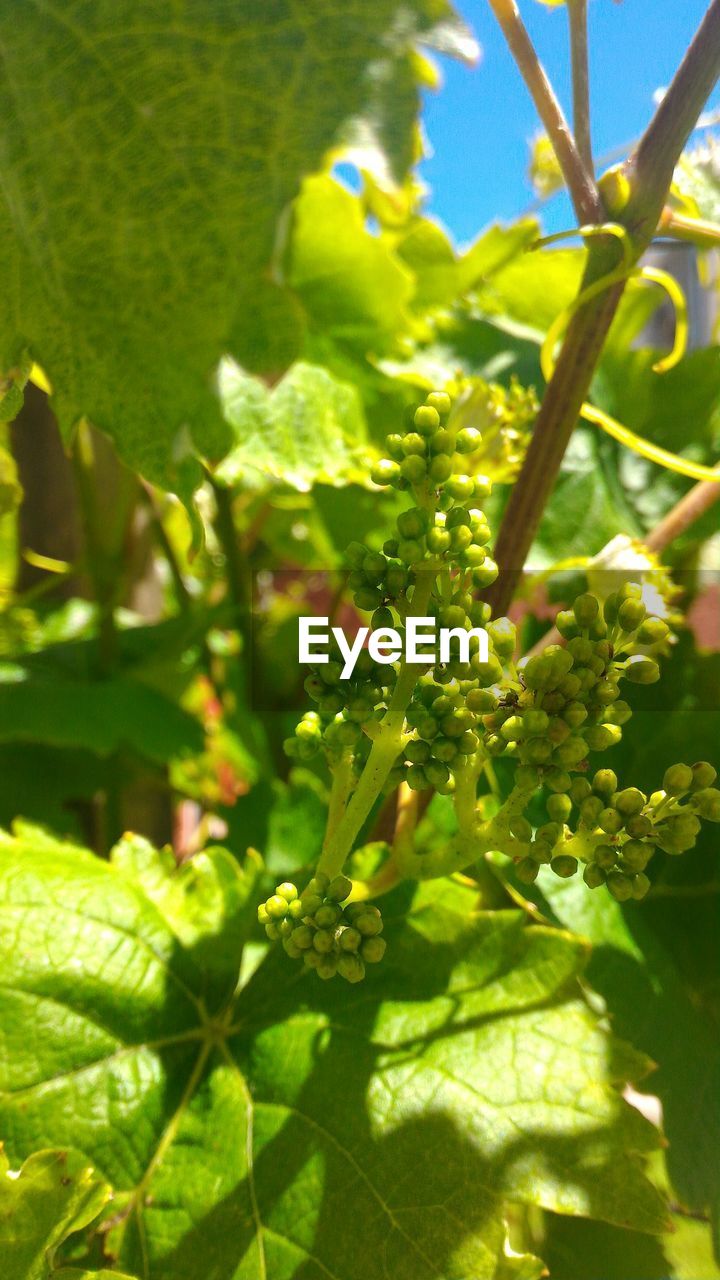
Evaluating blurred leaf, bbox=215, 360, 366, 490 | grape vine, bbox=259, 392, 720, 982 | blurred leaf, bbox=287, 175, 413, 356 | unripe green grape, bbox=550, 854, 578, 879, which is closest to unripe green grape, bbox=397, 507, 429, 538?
grape vine, bbox=259, 392, 720, 982

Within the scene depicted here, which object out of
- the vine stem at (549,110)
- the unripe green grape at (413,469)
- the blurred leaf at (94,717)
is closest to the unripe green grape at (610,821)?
the unripe green grape at (413,469)

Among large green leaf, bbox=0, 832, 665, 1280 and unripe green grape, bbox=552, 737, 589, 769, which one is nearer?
unripe green grape, bbox=552, 737, 589, 769

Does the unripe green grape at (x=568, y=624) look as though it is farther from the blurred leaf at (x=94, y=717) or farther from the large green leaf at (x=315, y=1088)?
the blurred leaf at (x=94, y=717)

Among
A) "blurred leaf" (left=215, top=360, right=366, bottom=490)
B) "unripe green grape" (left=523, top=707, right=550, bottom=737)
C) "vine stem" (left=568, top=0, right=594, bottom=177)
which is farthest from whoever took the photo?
"blurred leaf" (left=215, top=360, right=366, bottom=490)

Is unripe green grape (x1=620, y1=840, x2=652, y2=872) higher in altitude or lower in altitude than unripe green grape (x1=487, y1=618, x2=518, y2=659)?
lower

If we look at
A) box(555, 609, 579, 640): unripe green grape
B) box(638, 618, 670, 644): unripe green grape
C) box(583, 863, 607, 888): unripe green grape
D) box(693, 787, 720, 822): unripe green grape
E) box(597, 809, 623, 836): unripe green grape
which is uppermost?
box(555, 609, 579, 640): unripe green grape

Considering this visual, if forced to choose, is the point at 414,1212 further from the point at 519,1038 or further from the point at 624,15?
the point at 624,15

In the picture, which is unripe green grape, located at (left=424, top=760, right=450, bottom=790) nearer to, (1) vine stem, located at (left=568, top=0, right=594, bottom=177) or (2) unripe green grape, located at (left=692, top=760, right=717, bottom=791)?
(2) unripe green grape, located at (left=692, top=760, right=717, bottom=791)

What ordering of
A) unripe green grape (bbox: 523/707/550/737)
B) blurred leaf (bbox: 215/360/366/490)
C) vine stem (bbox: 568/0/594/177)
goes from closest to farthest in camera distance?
1. unripe green grape (bbox: 523/707/550/737)
2. vine stem (bbox: 568/0/594/177)
3. blurred leaf (bbox: 215/360/366/490)
